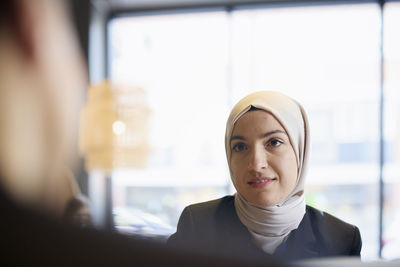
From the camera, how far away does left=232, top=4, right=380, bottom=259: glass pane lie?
0.76ft

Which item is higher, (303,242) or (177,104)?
(177,104)

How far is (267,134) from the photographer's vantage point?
0.26 meters

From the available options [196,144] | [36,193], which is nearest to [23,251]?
[36,193]

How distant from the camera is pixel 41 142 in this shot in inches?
7.5

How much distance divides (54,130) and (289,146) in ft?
0.56

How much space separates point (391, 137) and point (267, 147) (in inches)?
4.1

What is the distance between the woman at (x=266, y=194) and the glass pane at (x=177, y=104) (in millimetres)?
13

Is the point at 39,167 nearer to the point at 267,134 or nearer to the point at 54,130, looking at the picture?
the point at 54,130

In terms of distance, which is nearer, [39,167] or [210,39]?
[39,167]

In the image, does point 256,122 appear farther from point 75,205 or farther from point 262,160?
point 75,205

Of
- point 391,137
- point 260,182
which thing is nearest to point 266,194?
point 260,182

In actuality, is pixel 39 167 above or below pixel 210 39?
below

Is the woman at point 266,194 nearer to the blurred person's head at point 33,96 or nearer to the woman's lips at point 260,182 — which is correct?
the woman's lips at point 260,182

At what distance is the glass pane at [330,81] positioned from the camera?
23 cm
